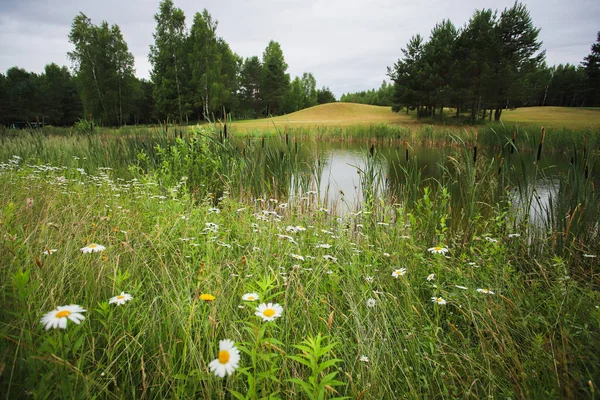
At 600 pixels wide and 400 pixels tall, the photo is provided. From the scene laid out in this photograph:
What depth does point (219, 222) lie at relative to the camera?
9.57ft

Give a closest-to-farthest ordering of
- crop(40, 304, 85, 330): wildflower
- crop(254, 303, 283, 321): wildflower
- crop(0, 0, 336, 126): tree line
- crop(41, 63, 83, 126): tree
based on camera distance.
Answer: crop(40, 304, 85, 330): wildflower < crop(254, 303, 283, 321): wildflower < crop(0, 0, 336, 126): tree line < crop(41, 63, 83, 126): tree

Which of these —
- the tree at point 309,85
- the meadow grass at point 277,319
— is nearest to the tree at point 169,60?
the meadow grass at point 277,319

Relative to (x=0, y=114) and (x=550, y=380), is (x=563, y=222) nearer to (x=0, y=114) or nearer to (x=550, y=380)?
(x=550, y=380)

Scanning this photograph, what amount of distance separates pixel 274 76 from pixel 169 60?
70.9 ft

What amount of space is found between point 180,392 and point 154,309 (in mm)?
510

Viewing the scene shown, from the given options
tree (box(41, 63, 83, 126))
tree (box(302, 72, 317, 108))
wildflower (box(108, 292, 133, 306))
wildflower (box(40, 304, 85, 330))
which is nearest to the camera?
wildflower (box(40, 304, 85, 330))

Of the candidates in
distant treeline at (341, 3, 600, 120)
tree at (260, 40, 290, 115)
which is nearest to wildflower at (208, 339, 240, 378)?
distant treeline at (341, 3, 600, 120)

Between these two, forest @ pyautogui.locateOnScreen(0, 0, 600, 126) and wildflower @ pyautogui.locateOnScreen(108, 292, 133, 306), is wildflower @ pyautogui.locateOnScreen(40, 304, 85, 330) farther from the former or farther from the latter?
forest @ pyautogui.locateOnScreen(0, 0, 600, 126)

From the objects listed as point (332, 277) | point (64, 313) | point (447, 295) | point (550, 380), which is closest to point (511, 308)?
point (447, 295)

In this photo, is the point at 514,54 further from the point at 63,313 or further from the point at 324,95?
the point at 324,95

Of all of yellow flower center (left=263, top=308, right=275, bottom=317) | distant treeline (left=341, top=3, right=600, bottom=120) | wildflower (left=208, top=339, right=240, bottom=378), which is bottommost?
yellow flower center (left=263, top=308, right=275, bottom=317)

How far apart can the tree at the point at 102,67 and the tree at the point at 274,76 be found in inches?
924

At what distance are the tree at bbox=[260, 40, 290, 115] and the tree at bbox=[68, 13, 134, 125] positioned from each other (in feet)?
77.0

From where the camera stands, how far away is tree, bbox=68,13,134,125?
1105 inches
